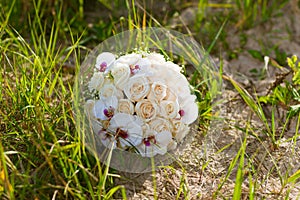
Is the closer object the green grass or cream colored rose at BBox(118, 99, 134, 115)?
the green grass

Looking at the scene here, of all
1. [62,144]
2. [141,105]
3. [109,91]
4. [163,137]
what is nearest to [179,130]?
[163,137]

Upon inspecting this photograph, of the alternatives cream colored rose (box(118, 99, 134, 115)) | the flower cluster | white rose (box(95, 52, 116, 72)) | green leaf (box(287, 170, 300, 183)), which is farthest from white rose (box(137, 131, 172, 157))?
green leaf (box(287, 170, 300, 183))

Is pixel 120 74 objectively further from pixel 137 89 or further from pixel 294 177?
pixel 294 177

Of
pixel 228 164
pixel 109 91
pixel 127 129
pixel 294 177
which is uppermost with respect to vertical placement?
pixel 109 91

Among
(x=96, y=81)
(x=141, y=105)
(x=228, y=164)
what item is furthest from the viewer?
(x=228, y=164)

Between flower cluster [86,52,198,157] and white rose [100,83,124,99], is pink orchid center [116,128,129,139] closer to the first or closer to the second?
flower cluster [86,52,198,157]

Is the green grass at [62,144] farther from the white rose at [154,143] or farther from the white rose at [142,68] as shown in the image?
the white rose at [142,68]

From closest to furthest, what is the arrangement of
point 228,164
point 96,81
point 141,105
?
point 141,105 < point 96,81 < point 228,164
